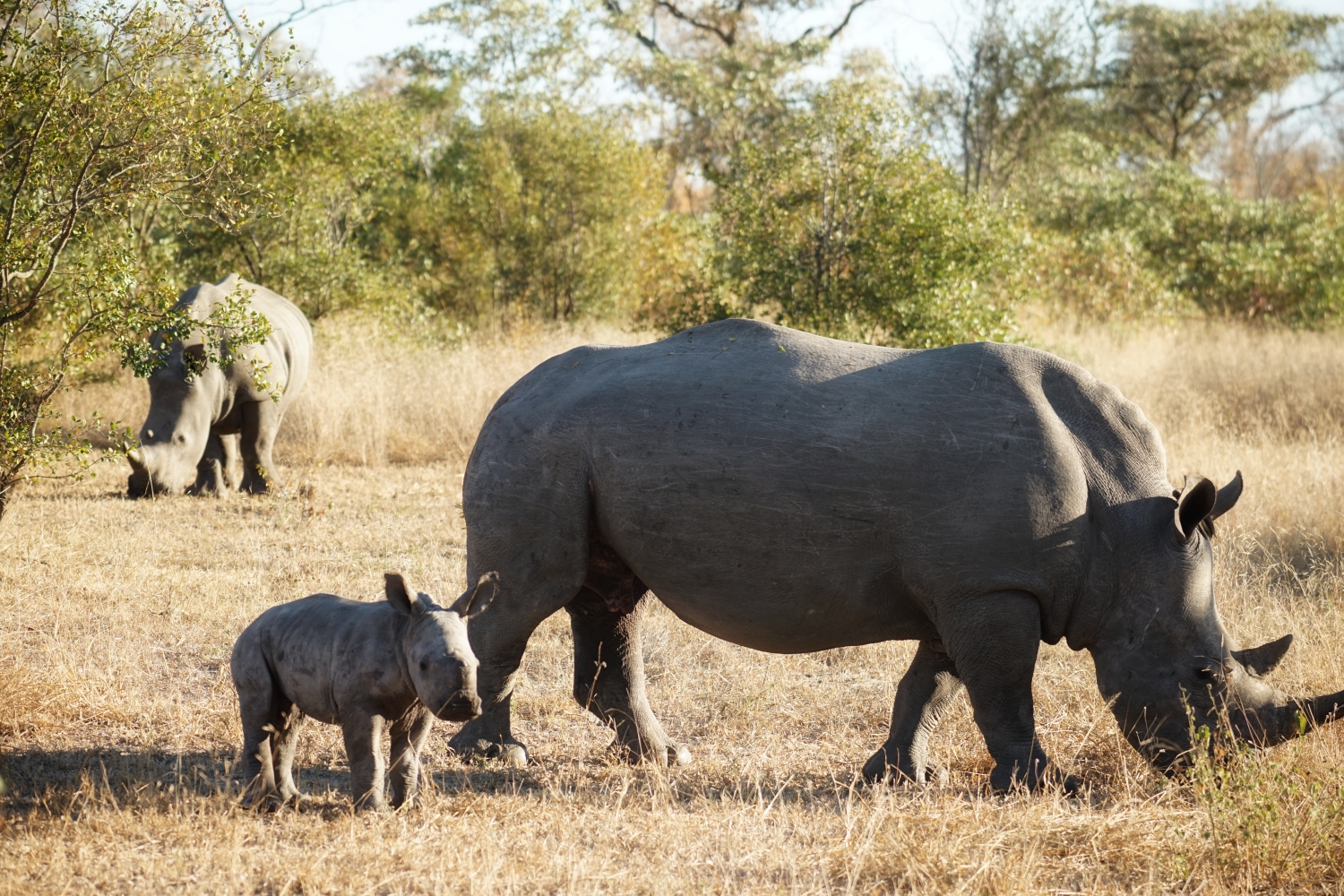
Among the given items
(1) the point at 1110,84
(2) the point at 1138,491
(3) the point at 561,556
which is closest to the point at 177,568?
(3) the point at 561,556

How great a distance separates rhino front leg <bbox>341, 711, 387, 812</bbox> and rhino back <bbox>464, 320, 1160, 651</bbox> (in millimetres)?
1186

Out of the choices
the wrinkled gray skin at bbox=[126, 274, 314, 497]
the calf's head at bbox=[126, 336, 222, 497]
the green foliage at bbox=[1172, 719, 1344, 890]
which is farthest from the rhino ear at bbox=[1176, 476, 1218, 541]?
the calf's head at bbox=[126, 336, 222, 497]

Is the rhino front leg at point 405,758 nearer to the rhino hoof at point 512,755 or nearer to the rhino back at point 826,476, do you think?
the rhino hoof at point 512,755

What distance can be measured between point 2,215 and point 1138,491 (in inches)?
252

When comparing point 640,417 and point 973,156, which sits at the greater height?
point 973,156

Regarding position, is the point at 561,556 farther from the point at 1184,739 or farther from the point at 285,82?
the point at 285,82

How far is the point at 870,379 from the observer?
5270 millimetres

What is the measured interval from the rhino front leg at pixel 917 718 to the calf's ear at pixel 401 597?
2.36 meters

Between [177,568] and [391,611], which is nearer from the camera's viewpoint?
[391,611]

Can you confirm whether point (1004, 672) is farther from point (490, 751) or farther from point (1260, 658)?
point (490, 751)

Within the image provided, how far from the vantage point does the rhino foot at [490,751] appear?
557cm

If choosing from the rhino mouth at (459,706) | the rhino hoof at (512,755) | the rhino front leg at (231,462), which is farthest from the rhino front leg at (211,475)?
the rhino mouth at (459,706)

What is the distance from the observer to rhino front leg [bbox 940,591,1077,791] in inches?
193

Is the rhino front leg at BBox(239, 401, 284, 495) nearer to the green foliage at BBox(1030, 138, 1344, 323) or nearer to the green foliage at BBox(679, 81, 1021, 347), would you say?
the green foliage at BBox(679, 81, 1021, 347)
